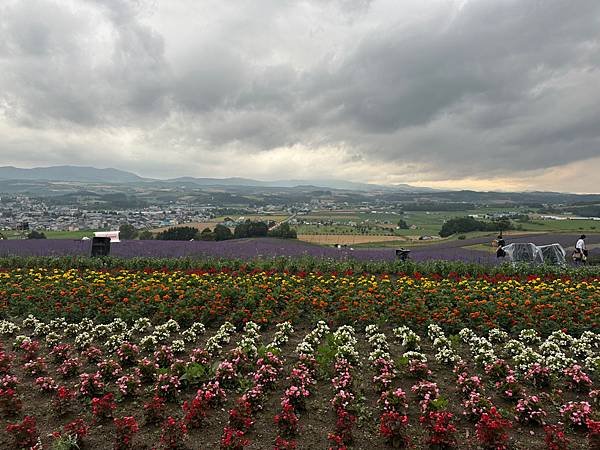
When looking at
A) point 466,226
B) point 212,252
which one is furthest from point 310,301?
point 466,226

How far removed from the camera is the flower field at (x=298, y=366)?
18.2 ft

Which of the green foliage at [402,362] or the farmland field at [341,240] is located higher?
the green foliage at [402,362]

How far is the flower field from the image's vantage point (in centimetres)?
554

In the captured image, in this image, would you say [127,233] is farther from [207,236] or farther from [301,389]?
[301,389]

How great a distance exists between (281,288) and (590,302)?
8.19m

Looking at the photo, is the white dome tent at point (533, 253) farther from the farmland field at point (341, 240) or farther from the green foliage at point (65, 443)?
the green foliage at point (65, 443)

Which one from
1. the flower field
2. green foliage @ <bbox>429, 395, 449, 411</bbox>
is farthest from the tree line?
green foliage @ <bbox>429, 395, 449, 411</bbox>

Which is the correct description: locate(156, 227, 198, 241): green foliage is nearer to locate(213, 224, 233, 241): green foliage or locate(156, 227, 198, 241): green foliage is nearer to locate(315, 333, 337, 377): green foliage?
locate(213, 224, 233, 241): green foliage

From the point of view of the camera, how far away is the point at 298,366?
7.35 m

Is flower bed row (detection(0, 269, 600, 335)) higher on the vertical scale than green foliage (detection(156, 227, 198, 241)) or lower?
higher

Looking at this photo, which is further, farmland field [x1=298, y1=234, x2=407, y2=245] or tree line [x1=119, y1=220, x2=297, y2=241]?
farmland field [x1=298, y1=234, x2=407, y2=245]

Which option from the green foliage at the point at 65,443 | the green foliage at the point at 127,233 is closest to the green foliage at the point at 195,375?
the green foliage at the point at 65,443

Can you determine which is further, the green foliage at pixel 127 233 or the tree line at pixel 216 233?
the green foliage at pixel 127 233

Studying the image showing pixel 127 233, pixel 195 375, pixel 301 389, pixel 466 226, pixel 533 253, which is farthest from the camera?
pixel 466 226
